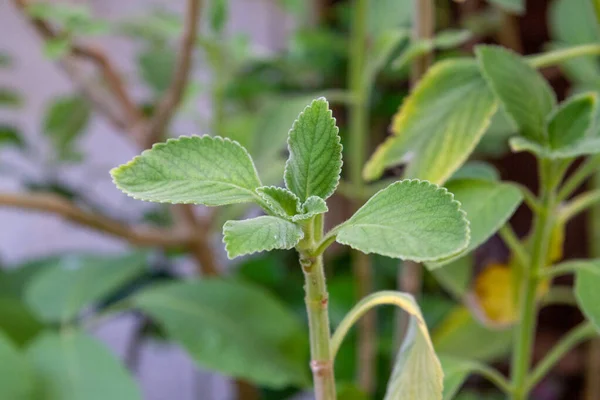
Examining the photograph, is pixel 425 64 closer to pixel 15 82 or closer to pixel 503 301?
pixel 503 301

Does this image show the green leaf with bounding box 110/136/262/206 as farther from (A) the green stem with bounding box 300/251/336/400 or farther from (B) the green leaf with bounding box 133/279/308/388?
(B) the green leaf with bounding box 133/279/308/388

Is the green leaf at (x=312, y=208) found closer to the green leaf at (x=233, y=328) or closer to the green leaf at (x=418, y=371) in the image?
the green leaf at (x=418, y=371)

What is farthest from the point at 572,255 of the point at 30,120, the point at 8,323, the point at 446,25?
the point at 30,120

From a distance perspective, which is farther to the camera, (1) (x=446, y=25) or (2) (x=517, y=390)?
(1) (x=446, y=25)

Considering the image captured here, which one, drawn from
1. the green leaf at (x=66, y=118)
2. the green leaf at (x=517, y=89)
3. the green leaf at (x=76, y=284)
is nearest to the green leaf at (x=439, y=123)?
the green leaf at (x=517, y=89)

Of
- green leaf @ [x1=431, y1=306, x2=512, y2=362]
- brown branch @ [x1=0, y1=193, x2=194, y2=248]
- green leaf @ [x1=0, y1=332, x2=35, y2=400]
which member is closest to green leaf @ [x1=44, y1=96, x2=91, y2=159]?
brown branch @ [x1=0, y1=193, x2=194, y2=248]

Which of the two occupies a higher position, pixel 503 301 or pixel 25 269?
pixel 25 269
